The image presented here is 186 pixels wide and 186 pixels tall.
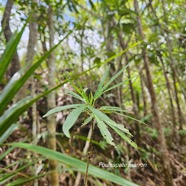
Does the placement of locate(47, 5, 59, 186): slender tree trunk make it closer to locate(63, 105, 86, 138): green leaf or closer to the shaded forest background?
the shaded forest background

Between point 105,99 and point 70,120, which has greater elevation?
point 105,99

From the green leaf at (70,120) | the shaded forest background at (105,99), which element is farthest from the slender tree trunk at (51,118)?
the green leaf at (70,120)

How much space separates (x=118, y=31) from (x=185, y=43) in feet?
1.61

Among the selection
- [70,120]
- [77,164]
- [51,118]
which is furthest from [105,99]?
[70,120]

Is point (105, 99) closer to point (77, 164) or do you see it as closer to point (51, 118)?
point (51, 118)

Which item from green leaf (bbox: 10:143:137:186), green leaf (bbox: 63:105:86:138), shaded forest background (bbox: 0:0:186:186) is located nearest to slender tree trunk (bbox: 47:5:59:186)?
shaded forest background (bbox: 0:0:186:186)

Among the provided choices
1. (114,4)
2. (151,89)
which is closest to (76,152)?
(151,89)

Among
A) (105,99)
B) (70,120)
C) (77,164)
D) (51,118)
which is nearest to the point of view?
(70,120)

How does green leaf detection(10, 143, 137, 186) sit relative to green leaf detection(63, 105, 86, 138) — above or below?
below

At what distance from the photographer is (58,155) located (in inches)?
25.9

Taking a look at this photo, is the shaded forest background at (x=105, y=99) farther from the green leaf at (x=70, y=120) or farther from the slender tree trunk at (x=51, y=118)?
the green leaf at (x=70, y=120)

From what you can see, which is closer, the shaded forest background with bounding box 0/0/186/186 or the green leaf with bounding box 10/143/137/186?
the green leaf with bounding box 10/143/137/186

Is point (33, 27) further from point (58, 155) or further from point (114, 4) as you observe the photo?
point (58, 155)

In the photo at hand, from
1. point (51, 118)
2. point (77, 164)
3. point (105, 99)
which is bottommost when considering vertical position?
point (77, 164)
